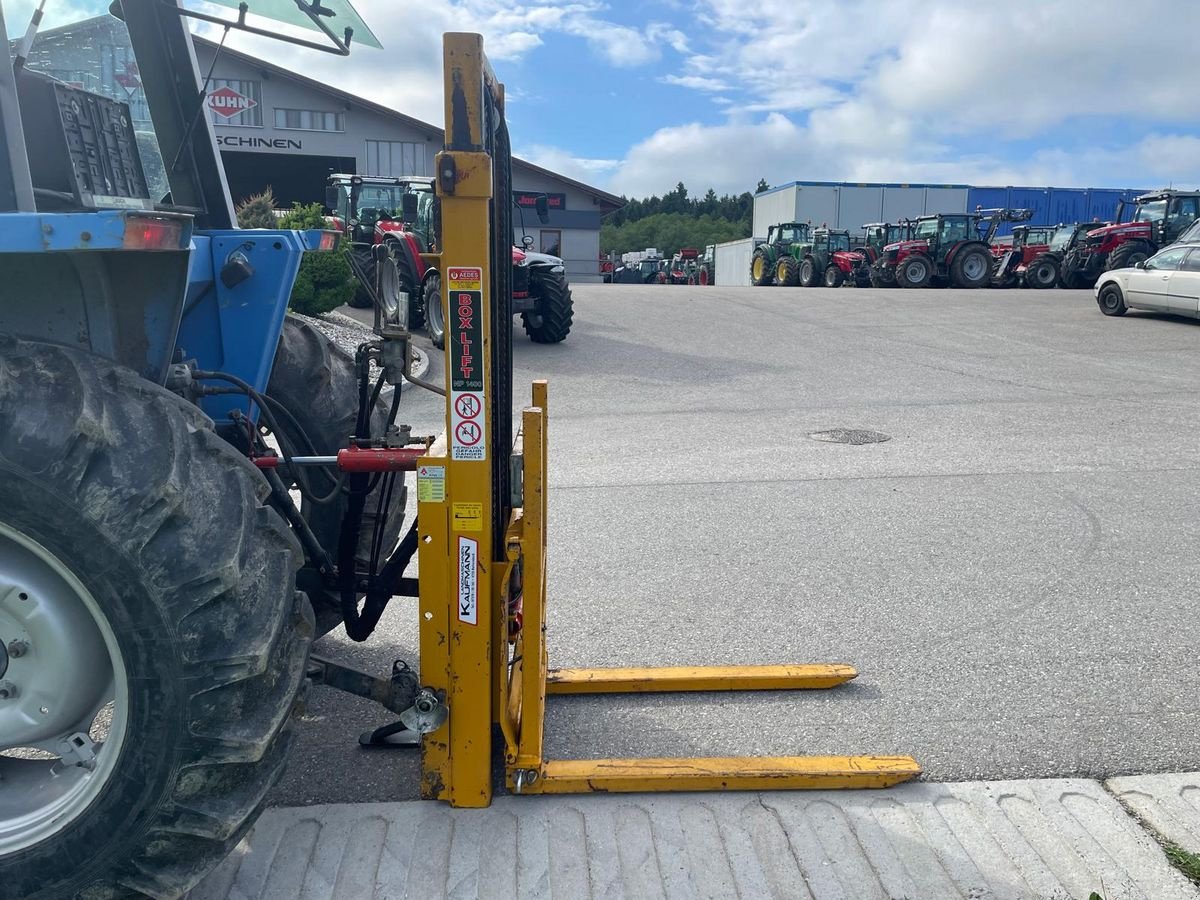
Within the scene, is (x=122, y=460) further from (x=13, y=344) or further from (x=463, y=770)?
(x=463, y=770)

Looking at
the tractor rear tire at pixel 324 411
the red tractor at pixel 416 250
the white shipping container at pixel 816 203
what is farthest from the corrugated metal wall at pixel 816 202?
the tractor rear tire at pixel 324 411

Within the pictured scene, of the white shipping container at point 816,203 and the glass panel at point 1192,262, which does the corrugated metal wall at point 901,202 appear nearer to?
the white shipping container at point 816,203

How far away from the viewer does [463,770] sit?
3010 millimetres

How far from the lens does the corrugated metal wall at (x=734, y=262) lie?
47.1 metres

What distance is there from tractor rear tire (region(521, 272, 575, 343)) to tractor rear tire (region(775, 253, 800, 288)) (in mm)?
20382

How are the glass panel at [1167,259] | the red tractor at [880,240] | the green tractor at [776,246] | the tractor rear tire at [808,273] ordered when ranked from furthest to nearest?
the green tractor at [776,246] → the tractor rear tire at [808,273] → the red tractor at [880,240] → the glass panel at [1167,259]

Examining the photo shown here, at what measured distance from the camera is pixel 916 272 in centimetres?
2892

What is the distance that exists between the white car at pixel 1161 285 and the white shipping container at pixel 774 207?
2854 cm

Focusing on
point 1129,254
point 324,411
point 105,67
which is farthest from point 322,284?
point 1129,254

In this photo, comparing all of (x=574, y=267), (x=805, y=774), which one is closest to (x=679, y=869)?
(x=805, y=774)

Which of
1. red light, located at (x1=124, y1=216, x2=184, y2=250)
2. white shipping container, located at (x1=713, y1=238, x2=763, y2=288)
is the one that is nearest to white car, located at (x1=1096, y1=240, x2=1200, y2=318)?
red light, located at (x1=124, y1=216, x2=184, y2=250)

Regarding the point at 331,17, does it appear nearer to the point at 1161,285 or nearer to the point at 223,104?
the point at 223,104

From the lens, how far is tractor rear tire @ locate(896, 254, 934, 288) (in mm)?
28766

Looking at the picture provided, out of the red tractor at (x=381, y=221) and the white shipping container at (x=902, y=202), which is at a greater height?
the white shipping container at (x=902, y=202)
